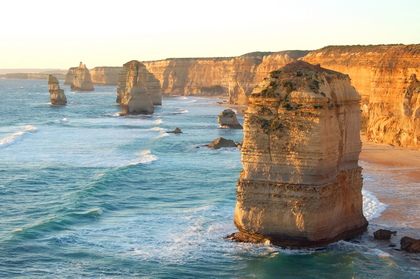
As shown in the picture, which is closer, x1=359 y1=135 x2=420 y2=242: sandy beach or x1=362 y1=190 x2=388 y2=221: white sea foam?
x1=359 y1=135 x2=420 y2=242: sandy beach

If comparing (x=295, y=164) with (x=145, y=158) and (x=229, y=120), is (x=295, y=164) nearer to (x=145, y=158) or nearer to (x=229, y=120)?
(x=145, y=158)

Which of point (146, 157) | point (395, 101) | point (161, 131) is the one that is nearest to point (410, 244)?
point (146, 157)

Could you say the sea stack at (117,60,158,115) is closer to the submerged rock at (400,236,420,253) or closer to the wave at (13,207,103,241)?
the wave at (13,207,103,241)

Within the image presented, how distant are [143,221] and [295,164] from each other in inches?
293

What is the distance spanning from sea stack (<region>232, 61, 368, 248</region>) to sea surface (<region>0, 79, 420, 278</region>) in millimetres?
655

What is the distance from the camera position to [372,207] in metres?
24.8

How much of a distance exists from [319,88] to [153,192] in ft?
41.2

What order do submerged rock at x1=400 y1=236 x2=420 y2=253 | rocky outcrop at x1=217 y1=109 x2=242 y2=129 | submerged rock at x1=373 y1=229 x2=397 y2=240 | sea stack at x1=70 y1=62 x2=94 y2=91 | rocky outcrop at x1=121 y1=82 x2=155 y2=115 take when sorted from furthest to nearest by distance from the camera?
sea stack at x1=70 y1=62 x2=94 y2=91 < rocky outcrop at x1=121 y1=82 x2=155 y2=115 < rocky outcrop at x1=217 y1=109 x2=242 y2=129 < submerged rock at x1=373 y1=229 x2=397 y2=240 < submerged rock at x1=400 y1=236 x2=420 y2=253

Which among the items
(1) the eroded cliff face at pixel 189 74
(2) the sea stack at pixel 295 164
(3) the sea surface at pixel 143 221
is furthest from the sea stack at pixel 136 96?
(1) the eroded cliff face at pixel 189 74

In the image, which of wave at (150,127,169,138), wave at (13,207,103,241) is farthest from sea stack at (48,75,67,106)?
wave at (13,207,103,241)

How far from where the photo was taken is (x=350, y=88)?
2089 centimetres

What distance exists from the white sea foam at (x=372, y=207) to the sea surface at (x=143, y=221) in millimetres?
45

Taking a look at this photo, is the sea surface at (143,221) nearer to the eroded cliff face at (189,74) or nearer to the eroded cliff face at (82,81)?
the eroded cliff face at (189,74)

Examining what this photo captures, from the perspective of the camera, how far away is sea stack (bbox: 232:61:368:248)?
1880 centimetres
